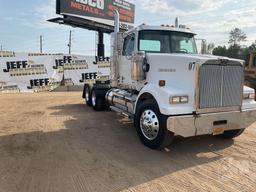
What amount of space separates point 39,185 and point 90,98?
25.1 feet

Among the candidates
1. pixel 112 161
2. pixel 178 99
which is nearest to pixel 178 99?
pixel 178 99

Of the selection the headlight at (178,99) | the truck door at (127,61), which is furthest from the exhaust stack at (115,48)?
the headlight at (178,99)

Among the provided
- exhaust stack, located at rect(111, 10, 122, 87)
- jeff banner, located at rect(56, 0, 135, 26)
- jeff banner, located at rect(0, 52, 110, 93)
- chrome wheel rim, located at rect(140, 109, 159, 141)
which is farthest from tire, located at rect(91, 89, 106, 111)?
jeff banner, located at rect(56, 0, 135, 26)

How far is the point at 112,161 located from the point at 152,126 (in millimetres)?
1135

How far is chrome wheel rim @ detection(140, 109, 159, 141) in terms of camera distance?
5.65 meters

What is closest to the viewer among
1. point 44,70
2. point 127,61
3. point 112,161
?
point 112,161

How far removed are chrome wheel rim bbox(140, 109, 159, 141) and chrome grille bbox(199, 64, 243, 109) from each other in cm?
97

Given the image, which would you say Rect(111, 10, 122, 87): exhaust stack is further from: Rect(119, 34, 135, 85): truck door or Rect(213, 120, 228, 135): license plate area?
Rect(213, 120, 228, 135): license plate area

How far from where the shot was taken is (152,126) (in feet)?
18.7

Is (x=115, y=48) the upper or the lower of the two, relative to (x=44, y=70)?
upper

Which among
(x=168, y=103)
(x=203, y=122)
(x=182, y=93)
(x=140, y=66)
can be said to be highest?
(x=140, y=66)

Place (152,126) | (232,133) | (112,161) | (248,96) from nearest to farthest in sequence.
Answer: (112,161), (152,126), (248,96), (232,133)

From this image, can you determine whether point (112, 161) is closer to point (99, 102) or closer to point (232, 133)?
point (232, 133)

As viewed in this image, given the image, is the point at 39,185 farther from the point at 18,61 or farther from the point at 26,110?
the point at 18,61
